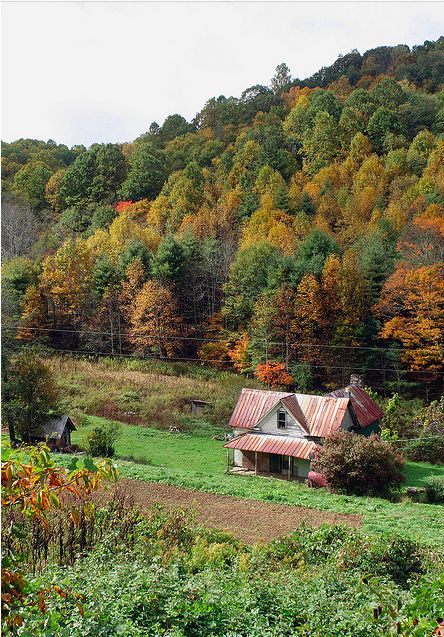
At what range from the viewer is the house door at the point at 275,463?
20.1m

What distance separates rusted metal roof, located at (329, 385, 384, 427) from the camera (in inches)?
843

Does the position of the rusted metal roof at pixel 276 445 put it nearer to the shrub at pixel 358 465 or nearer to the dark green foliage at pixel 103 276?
the shrub at pixel 358 465

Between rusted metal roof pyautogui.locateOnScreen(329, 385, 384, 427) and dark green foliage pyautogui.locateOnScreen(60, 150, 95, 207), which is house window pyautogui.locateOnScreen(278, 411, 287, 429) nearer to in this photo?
rusted metal roof pyautogui.locateOnScreen(329, 385, 384, 427)

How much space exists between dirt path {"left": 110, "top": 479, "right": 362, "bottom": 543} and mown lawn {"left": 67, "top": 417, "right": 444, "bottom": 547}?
0.43 metres

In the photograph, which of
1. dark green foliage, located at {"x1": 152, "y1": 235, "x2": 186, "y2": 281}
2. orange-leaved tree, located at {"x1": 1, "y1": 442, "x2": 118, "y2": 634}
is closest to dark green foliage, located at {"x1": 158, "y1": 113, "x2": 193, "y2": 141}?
dark green foliage, located at {"x1": 152, "y1": 235, "x2": 186, "y2": 281}

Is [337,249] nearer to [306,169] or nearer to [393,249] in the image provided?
[393,249]

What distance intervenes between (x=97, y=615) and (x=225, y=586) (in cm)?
193

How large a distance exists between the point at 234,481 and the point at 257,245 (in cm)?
1735

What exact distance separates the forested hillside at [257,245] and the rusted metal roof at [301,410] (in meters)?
6.96

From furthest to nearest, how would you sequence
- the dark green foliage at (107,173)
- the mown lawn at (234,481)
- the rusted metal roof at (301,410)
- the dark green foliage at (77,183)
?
the dark green foliage at (107,173) → the dark green foliage at (77,183) → the rusted metal roof at (301,410) → the mown lawn at (234,481)

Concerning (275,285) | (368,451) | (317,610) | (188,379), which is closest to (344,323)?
(275,285)

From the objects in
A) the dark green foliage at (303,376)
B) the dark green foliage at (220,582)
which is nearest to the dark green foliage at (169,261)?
the dark green foliage at (303,376)

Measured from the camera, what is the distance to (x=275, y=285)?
1189 inches

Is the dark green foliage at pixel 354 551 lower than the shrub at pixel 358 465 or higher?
higher
